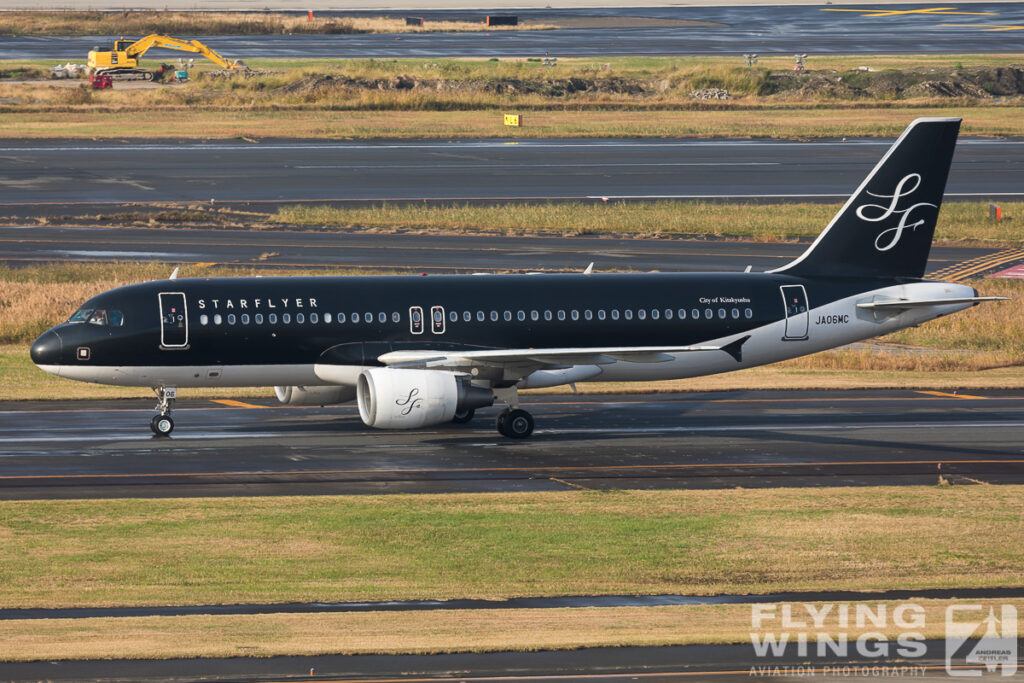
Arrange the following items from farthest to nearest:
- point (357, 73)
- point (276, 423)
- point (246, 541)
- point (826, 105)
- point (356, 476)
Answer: point (357, 73), point (826, 105), point (276, 423), point (356, 476), point (246, 541)

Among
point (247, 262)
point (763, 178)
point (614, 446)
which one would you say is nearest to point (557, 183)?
point (763, 178)

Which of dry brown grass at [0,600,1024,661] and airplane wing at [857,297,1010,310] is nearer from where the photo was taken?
dry brown grass at [0,600,1024,661]

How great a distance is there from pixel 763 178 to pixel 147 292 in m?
64.8

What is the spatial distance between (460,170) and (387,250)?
27.0m

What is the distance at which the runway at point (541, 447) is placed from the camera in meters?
38.4

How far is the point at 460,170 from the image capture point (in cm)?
10419

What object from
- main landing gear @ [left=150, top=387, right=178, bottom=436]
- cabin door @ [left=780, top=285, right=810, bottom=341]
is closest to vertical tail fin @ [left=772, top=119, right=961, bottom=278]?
cabin door @ [left=780, top=285, right=810, bottom=341]

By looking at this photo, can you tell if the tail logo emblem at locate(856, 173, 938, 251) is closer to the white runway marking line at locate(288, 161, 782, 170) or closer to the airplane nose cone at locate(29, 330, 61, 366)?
the airplane nose cone at locate(29, 330, 61, 366)

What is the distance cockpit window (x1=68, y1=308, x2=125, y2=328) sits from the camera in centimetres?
4275

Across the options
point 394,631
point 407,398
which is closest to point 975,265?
point 407,398

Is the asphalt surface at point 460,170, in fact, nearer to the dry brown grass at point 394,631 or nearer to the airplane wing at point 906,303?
the airplane wing at point 906,303

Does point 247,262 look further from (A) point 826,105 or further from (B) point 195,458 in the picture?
(A) point 826,105

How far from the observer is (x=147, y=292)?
1708 inches

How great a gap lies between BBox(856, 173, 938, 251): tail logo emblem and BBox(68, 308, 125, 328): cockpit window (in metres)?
23.3
